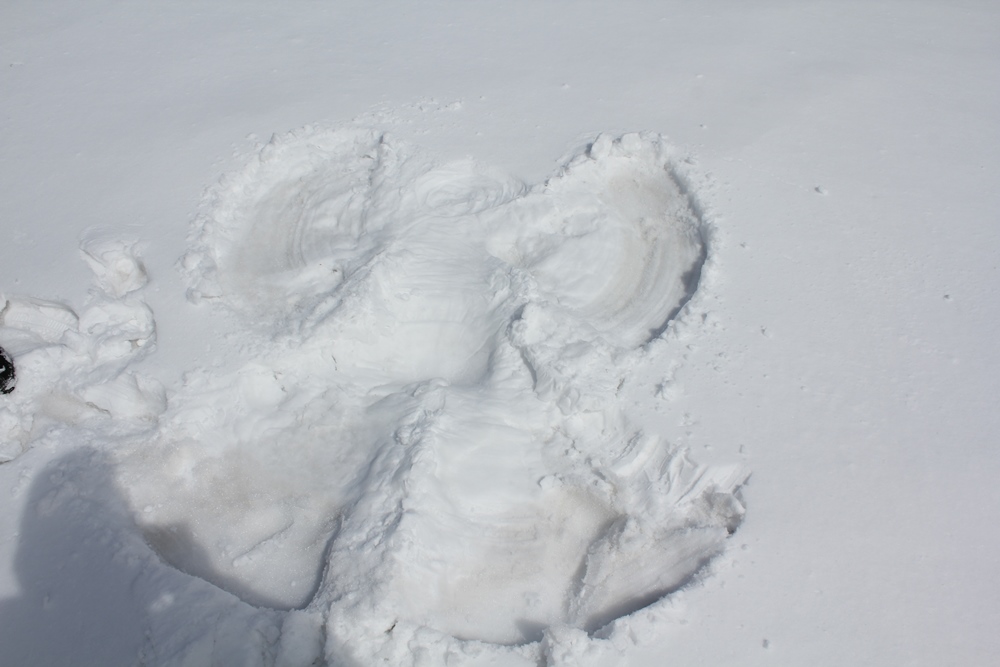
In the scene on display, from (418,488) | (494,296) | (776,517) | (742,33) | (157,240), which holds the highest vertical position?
(742,33)

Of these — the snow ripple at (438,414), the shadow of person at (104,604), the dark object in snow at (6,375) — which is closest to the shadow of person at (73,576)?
the shadow of person at (104,604)

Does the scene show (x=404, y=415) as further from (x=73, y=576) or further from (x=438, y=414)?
(x=73, y=576)

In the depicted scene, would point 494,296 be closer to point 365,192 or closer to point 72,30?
point 365,192

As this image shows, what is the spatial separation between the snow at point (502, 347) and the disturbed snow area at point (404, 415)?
0.01m

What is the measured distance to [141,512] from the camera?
2.87 m

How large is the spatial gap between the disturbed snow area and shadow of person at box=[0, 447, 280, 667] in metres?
0.02

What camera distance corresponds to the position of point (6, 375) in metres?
3.08

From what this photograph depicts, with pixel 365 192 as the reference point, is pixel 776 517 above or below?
below

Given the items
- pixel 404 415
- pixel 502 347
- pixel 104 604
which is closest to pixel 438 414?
pixel 404 415

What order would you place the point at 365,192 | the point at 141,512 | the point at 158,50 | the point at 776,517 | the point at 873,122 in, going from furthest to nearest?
the point at 158,50 → the point at 873,122 → the point at 365,192 → the point at 141,512 → the point at 776,517

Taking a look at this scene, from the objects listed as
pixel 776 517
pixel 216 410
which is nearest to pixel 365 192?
pixel 216 410

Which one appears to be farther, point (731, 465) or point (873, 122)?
point (873, 122)

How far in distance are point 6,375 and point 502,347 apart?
7.12ft

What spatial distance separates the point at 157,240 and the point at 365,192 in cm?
111
